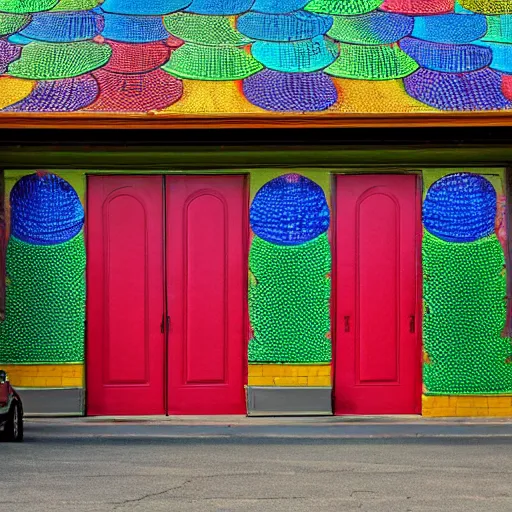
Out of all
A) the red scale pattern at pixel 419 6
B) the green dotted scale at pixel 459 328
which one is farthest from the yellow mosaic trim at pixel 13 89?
the green dotted scale at pixel 459 328

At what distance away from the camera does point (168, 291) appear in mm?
16844

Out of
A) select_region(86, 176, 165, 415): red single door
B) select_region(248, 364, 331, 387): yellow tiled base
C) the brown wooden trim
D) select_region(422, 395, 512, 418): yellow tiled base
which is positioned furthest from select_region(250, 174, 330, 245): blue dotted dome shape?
select_region(422, 395, 512, 418): yellow tiled base

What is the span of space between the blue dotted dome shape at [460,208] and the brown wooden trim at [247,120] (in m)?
0.90

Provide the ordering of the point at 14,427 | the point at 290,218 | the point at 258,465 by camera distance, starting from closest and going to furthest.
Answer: the point at 258,465 → the point at 14,427 → the point at 290,218

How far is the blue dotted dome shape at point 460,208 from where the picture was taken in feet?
54.6

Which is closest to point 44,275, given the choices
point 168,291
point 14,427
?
point 168,291

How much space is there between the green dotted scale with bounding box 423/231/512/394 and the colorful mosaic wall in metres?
1.73

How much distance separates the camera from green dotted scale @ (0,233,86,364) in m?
16.8

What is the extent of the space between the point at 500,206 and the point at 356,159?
177 centimetres

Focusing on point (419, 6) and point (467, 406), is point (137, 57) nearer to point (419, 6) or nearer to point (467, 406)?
point (419, 6)

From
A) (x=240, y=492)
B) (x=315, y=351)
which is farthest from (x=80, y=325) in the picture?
(x=240, y=492)

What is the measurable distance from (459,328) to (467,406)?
0.92 meters

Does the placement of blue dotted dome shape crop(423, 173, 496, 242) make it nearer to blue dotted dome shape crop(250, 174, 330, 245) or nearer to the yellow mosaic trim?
blue dotted dome shape crop(250, 174, 330, 245)

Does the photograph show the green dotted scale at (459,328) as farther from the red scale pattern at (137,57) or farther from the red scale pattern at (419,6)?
the red scale pattern at (137,57)
